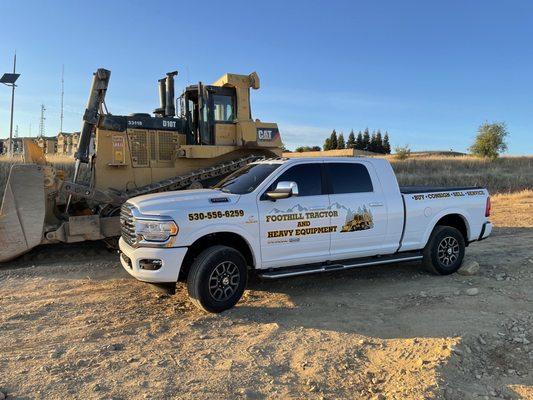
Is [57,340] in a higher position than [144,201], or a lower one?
lower

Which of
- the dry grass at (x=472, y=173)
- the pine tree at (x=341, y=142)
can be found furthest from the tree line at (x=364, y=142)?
the dry grass at (x=472, y=173)

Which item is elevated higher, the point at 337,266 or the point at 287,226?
the point at 287,226

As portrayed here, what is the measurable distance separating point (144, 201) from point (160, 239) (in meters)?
0.67

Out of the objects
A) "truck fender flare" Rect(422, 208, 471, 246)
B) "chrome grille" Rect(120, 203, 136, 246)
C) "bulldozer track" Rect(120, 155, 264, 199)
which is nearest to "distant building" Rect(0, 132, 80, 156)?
"bulldozer track" Rect(120, 155, 264, 199)

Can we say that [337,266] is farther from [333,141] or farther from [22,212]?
[333,141]

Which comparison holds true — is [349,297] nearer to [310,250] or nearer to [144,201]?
[310,250]

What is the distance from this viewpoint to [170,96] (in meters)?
11.8

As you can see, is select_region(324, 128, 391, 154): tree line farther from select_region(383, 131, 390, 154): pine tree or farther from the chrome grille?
the chrome grille

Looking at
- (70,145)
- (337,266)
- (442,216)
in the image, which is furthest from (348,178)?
(70,145)

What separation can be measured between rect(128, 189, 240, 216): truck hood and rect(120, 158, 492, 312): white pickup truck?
0.04 feet

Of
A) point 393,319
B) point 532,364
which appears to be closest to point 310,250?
point 393,319

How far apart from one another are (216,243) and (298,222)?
1143 mm

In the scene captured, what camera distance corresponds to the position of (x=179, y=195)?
6223mm

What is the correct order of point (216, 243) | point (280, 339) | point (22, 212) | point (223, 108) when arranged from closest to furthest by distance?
point (280, 339) < point (216, 243) < point (22, 212) < point (223, 108)
